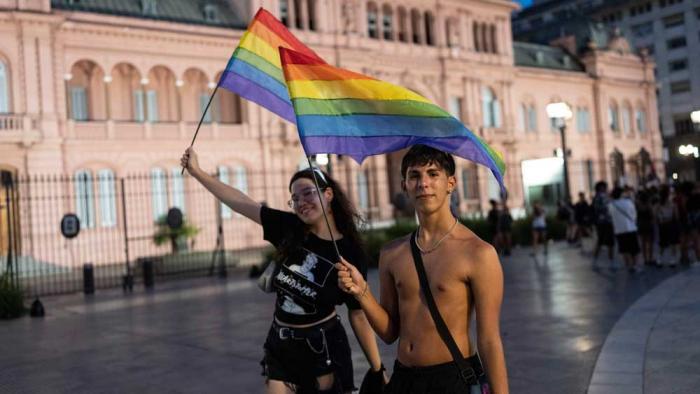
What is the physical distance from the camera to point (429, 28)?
42.5 metres

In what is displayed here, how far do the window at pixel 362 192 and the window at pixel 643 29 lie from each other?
47126 mm

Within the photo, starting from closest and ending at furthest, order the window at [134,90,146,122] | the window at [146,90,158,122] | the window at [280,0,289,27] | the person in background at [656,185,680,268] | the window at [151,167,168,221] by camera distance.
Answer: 1. the person in background at [656,185,680,268]
2. the window at [151,167,168,221]
3. the window at [134,90,146,122]
4. the window at [146,90,158,122]
5. the window at [280,0,289,27]

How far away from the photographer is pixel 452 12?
43250 mm

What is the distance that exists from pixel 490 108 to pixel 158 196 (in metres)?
23.4

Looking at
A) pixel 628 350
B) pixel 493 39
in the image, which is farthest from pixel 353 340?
pixel 493 39

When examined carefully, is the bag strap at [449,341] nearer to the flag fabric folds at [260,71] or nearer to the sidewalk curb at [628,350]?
the flag fabric folds at [260,71]

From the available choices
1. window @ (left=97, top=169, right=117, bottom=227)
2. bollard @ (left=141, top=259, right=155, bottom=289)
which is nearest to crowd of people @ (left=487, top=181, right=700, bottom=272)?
bollard @ (left=141, top=259, right=155, bottom=289)

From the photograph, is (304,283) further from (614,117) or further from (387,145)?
(614,117)

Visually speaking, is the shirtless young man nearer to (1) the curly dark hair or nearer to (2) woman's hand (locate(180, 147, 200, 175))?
(1) the curly dark hair

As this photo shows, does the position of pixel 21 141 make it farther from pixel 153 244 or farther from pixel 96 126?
pixel 153 244

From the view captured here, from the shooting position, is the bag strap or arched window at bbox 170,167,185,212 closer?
the bag strap

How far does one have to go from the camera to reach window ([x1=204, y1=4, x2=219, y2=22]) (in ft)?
110

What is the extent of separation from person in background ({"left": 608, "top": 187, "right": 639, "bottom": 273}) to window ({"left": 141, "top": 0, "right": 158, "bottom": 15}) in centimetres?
2391

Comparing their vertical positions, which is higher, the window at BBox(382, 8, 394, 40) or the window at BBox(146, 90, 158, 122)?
the window at BBox(382, 8, 394, 40)
